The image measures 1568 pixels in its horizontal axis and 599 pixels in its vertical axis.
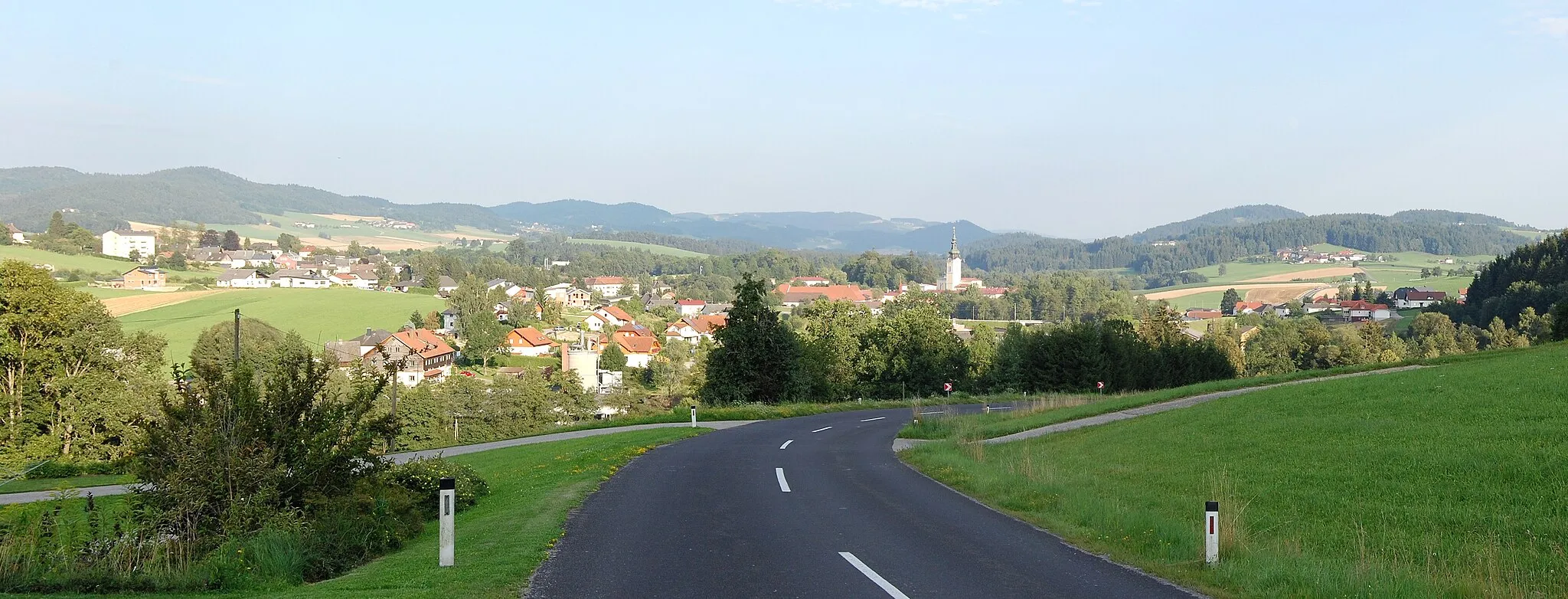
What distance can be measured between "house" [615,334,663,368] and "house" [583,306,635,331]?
18.8 metres

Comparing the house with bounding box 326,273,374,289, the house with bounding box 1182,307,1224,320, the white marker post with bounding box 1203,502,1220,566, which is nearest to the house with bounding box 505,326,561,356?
the house with bounding box 326,273,374,289

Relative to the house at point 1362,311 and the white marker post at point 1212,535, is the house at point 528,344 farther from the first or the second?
the house at point 1362,311

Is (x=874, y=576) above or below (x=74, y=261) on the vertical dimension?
below

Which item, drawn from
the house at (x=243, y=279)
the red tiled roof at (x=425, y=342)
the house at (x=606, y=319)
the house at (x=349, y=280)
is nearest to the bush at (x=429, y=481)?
the red tiled roof at (x=425, y=342)

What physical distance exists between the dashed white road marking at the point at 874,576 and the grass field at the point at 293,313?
76424 mm

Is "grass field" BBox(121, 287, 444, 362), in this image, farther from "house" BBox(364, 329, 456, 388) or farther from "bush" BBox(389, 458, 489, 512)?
"bush" BBox(389, 458, 489, 512)

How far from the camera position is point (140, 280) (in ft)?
404

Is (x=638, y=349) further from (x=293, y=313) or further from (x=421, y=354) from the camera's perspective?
(x=293, y=313)

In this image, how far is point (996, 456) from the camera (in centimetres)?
2084

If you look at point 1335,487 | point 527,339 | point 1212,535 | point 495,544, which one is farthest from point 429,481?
point 527,339

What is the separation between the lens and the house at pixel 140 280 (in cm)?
11850

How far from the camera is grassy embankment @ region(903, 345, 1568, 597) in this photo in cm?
906

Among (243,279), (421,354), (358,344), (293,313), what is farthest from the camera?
(243,279)

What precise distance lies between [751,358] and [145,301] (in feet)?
272
